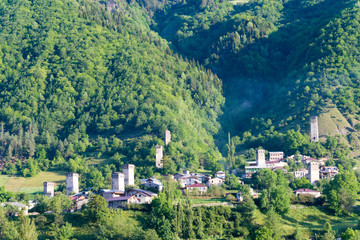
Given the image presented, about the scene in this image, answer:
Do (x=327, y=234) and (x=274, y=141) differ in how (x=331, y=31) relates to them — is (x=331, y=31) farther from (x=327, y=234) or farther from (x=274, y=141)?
(x=327, y=234)

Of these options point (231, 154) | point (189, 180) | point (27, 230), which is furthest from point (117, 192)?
point (231, 154)

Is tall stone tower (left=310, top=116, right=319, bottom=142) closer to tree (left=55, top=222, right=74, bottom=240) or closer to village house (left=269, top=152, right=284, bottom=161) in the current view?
village house (left=269, top=152, right=284, bottom=161)

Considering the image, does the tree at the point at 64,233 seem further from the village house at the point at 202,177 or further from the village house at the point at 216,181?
the village house at the point at 202,177

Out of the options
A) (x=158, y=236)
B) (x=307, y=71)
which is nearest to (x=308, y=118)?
(x=307, y=71)

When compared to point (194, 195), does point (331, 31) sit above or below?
above

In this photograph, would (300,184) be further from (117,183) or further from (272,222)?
(117,183)
